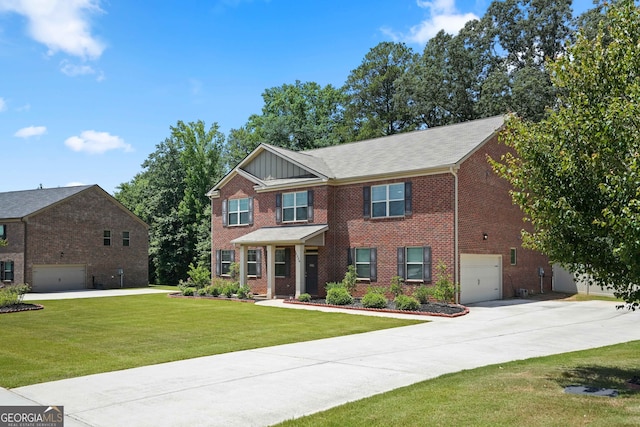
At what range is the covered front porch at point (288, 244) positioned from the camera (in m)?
26.1

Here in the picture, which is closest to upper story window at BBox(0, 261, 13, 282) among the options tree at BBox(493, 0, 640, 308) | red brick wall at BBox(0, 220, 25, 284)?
red brick wall at BBox(0, 220, 25, 284)

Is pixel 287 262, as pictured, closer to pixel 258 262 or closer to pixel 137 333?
pixel 258 262

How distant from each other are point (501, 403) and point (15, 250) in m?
37.3

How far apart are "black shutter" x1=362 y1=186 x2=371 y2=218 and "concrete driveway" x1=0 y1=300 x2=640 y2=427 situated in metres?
9.36

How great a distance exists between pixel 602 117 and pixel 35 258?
122 feet

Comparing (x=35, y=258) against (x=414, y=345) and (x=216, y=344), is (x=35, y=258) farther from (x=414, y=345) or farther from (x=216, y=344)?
(x=414, y=345)

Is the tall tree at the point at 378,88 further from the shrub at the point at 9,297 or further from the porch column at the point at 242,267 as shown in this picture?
the shrub at the point at 9,297

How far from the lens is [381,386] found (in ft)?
29.3

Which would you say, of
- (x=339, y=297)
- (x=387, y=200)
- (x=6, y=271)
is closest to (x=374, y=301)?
(x=339, y=297)

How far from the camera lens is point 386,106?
179 ft

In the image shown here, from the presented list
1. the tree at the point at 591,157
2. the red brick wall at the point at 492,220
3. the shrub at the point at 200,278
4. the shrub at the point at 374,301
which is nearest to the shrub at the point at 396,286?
the shrub at the point at 374,301

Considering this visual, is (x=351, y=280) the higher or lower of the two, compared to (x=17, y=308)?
higher

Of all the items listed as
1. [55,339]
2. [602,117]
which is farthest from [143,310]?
[602,117]

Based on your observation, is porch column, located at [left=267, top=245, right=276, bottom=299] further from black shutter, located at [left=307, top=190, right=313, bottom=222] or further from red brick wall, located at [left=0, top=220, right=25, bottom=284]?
red brick wall, located at [left=0, top=220, right=25, bottom=284]
